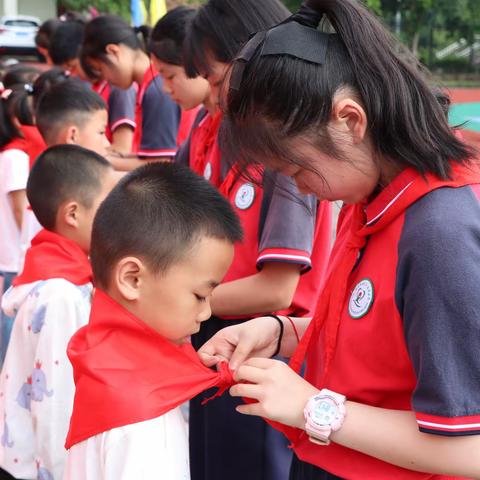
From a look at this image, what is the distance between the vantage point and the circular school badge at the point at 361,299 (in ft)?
4.21

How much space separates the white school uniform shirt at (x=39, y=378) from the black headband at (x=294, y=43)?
121 centimetres

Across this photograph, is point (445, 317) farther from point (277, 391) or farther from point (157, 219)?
point (157, 219)

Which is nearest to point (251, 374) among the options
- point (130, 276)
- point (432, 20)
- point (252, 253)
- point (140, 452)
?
point (140, 452)

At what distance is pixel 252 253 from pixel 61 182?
2.71 ft

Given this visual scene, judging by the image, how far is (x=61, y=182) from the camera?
100.0 inches

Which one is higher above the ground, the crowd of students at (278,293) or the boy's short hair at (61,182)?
the crowd of students at (278,293)

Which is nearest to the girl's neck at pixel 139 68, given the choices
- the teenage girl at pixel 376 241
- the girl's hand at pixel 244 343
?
the girl's hand at pixel 244 343

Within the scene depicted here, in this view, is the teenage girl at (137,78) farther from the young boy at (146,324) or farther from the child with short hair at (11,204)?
the young boy at (146,324)

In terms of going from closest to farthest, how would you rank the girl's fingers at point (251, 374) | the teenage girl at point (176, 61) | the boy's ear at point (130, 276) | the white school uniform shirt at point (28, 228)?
1. the girl's fingers at point (251, 374)
2. the boy's ear at point (130, 276)
3. the teenage girl at point (176, 61)
4. the white school uniform shirt at point (28, 228)

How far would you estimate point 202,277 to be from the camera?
1575mm

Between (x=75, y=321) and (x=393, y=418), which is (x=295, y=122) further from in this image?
(x=75, y=321)

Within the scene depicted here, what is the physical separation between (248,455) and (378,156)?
1207 millimetres

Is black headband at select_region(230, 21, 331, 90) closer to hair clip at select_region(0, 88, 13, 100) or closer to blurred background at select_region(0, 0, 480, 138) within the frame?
hair clip at select_region(0, 88, 13, 100)

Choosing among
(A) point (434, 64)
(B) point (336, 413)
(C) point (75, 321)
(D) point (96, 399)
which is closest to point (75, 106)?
(C) point (75, 321)
